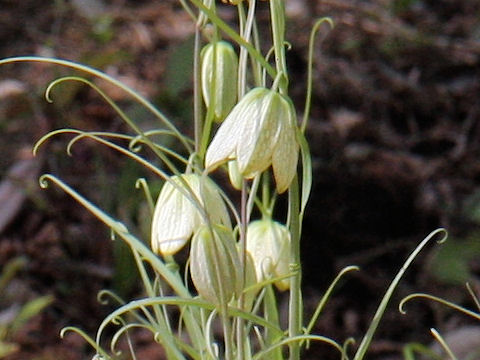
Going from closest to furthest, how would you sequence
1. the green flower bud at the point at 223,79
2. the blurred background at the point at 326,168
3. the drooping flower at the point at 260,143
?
the drooping flower at the point at 260,143 → the green flower bud at the point at 223,79 → the blurred background at the point at 326,168

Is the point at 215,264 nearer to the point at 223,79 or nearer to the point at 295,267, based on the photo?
the point at 295,267

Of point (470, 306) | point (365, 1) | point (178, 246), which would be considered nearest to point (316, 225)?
point (470, 306)

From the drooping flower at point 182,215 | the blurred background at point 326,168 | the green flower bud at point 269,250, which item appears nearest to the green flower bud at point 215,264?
the drooping flower at point 182,215

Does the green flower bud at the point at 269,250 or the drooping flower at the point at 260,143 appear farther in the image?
the green flower bud at the point at 269,250

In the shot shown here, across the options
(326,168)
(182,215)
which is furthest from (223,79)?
(326,168)

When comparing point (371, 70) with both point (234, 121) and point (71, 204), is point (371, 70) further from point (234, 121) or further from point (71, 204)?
point (234, 121)

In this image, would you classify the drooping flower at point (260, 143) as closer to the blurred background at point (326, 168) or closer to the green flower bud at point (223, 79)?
the green flower bud at point (223, 79)
